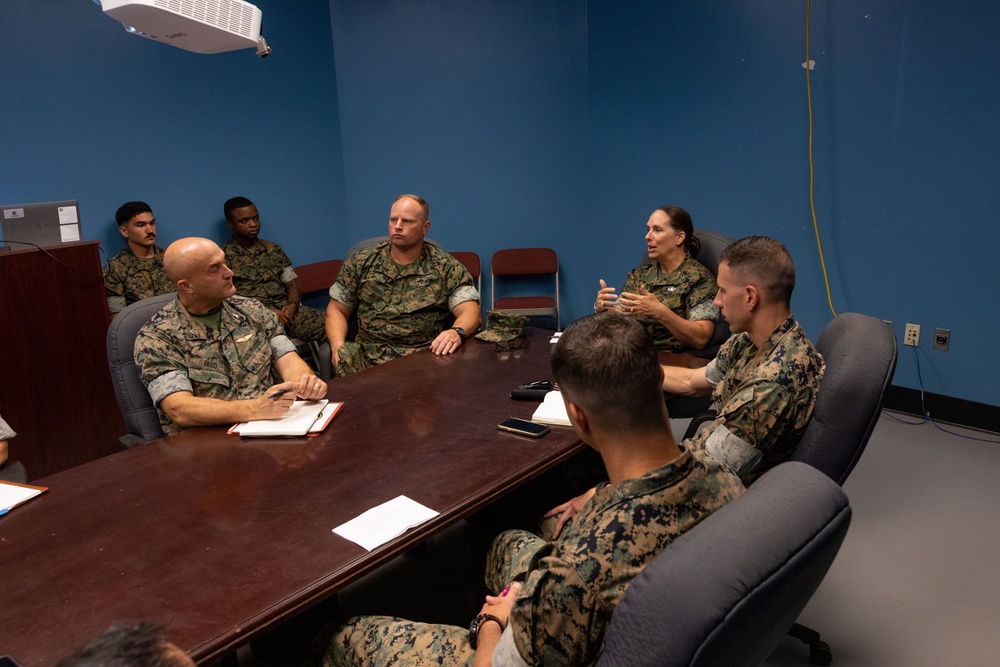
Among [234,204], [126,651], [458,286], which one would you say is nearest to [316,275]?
[234,204]

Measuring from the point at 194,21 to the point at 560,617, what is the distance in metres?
1.89

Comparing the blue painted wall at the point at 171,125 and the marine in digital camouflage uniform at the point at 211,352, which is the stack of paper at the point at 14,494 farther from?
the blue painted wall at the point at 171,125

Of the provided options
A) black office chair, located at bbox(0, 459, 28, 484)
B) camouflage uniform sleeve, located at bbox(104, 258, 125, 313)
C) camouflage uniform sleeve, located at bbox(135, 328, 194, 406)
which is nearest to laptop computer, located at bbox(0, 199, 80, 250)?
camouflage uniform sleeve, located at bbox(104, 258, 125, 313)

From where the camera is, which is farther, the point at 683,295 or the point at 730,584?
the point at 683,295

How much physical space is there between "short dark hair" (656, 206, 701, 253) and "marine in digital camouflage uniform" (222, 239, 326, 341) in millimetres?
2596

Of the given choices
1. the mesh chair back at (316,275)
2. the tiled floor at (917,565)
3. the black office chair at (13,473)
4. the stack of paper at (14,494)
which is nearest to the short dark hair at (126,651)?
the stack of paper at (14,494)

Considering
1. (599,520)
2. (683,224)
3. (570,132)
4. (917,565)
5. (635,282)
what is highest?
(570,132)

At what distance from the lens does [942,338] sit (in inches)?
150

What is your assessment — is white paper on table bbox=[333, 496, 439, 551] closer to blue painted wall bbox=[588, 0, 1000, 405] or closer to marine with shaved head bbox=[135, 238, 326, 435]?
marine with shaved head bbox=[135, 238, 326, 435]

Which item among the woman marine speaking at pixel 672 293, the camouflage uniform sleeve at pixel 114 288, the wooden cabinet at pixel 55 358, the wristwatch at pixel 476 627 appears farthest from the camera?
the camouflage uniform sleeve at pixel 114 288

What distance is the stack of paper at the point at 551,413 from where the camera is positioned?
2127 mm

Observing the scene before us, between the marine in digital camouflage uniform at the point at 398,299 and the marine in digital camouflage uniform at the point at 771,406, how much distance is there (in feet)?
5.54

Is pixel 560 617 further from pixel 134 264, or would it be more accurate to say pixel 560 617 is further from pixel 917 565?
pixel 134 264

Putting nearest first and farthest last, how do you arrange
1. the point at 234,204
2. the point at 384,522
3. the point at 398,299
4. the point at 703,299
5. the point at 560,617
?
the point at 560,617
the point at 384,522
the point at 703,299
the point at 398,299
the point at 234,204
